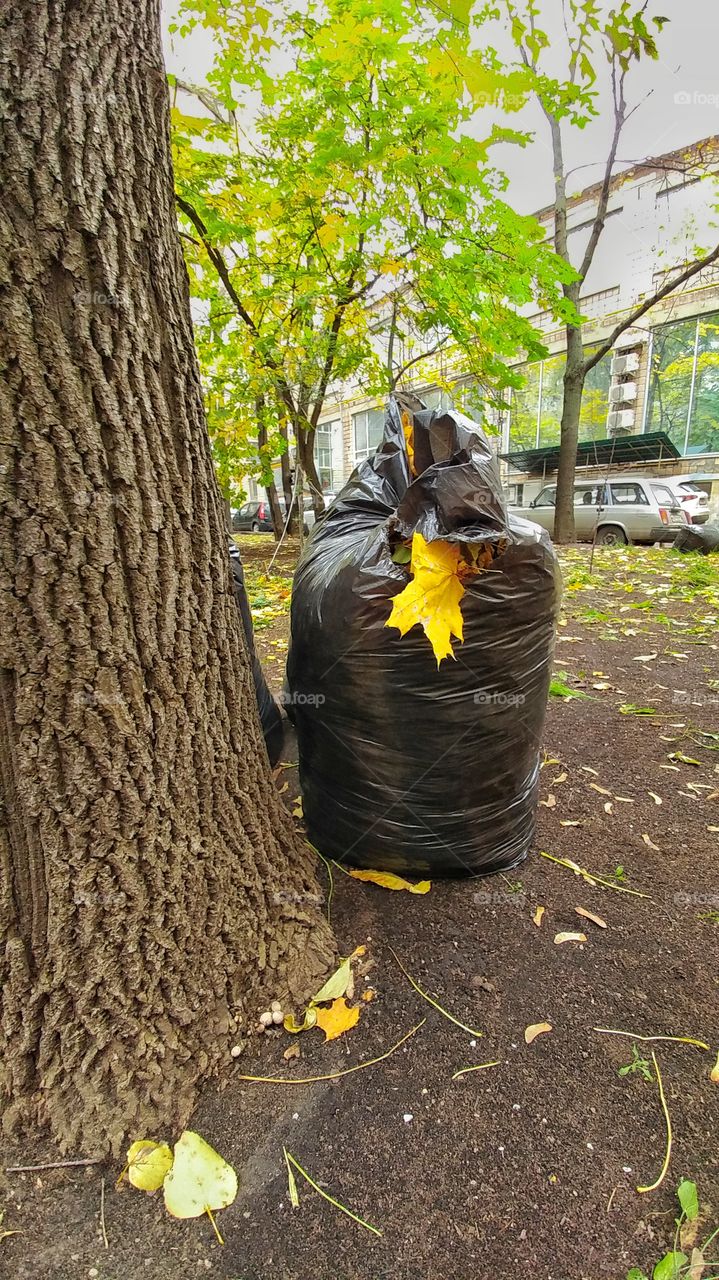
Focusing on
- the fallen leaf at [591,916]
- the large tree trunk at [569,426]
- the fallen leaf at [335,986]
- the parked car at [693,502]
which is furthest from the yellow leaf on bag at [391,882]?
the parked car at [693,502]

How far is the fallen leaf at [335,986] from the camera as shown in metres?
1.23

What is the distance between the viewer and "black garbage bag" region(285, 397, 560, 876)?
1334mm

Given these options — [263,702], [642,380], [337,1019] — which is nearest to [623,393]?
[642,380]

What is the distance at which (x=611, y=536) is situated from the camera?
403 inches

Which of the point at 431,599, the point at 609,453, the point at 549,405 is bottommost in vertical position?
the point at 431,599

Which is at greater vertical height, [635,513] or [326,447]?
[326,447]

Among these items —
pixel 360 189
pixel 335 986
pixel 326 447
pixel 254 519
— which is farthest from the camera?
pixel 326 447

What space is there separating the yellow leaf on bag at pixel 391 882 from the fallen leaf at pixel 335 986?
286 millimetres

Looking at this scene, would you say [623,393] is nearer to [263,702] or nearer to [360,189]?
[360,189]

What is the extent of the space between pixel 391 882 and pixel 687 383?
16.5 metres

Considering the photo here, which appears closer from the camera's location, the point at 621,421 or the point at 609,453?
the point at 609,453

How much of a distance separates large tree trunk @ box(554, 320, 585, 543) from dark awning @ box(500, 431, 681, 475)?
5.09 metres

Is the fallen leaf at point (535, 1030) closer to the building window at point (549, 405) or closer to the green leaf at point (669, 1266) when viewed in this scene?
the green leaf at point (669, 1266)

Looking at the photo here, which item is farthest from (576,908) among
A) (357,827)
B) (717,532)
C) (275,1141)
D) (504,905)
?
(717,532)
